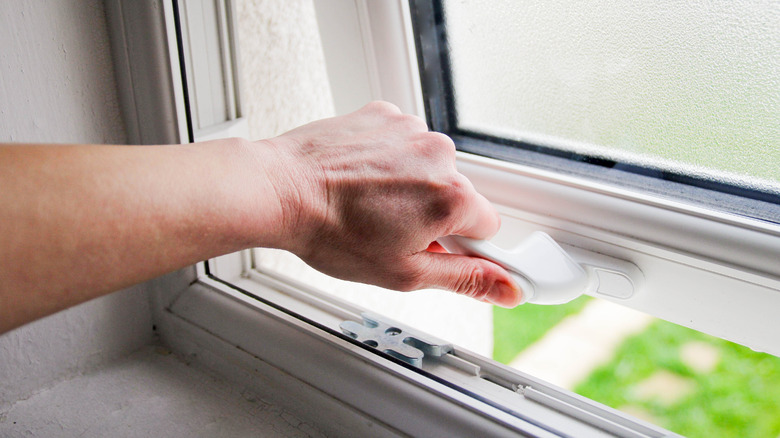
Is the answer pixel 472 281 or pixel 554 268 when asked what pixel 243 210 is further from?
pixel 554 268

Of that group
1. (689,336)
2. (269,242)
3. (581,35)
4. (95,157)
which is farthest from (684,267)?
(689,336)

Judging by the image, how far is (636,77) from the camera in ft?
1.85

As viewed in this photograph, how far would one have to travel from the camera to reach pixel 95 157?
1.11 feet

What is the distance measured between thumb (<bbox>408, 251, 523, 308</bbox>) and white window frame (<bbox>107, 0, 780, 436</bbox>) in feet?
0.19

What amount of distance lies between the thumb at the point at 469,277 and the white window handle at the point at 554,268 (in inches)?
0.5

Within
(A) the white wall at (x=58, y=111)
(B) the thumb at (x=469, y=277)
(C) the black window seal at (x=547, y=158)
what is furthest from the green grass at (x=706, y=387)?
(A) the white wall at (x=58, y=111)

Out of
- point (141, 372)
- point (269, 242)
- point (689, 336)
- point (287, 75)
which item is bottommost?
point (689, 336)

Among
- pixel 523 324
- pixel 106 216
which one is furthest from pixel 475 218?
pixel 523 324

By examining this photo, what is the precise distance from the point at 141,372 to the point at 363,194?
310 millimetres

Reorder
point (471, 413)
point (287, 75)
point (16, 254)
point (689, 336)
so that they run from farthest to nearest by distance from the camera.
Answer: point (689, 336) → point (287, 75) → point (471, 413) → point (16, 254)

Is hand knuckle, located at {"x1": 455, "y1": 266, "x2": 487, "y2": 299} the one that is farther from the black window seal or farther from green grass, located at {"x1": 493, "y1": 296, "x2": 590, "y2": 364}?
green grass, located at {"x1": 493, "y1": 296, "x2": 590, "y2": 364}

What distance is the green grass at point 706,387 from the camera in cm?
190

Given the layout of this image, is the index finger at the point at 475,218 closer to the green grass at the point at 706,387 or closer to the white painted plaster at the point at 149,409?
the white painted plaster at the point at 149,409

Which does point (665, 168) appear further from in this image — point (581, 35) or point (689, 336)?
point (689, 336)
